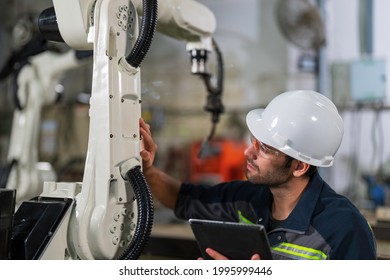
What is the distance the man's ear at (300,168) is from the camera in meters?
1.73

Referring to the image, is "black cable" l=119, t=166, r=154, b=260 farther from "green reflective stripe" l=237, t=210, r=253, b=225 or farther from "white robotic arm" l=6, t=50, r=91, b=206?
"white robotic arm" l=6, t=50, r=91, b=206

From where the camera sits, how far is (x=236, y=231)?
140cm

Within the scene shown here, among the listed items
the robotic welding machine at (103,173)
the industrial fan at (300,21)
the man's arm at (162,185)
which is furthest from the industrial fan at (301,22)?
the robotic welding machine at (103,173)

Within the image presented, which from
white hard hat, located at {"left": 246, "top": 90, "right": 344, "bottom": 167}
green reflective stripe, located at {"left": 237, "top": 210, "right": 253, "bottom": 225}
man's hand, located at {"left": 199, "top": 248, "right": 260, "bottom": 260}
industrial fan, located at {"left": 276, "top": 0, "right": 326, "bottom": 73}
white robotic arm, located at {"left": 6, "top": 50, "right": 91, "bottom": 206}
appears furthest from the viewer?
industrial fan, located at {"left": 276, "top": 0, "right": 326, "bottom": 73}

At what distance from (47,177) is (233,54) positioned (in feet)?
7.90

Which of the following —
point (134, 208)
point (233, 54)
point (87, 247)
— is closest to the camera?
point (87, 247)

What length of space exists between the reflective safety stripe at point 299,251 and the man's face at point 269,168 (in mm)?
229

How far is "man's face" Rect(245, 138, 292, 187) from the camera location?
5.67 ft

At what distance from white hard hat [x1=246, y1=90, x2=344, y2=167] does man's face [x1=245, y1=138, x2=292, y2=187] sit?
0.05 m

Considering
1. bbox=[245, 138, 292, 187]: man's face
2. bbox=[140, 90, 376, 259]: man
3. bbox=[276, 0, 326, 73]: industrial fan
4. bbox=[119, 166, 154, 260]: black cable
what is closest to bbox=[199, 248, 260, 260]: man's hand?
bbox=[140, 90, 376, 259]: man

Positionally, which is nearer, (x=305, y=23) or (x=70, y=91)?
(x=305, y=23)

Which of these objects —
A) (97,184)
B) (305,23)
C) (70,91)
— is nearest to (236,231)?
(97,184)

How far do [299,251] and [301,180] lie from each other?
286mm

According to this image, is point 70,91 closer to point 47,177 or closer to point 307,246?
point 47,177
